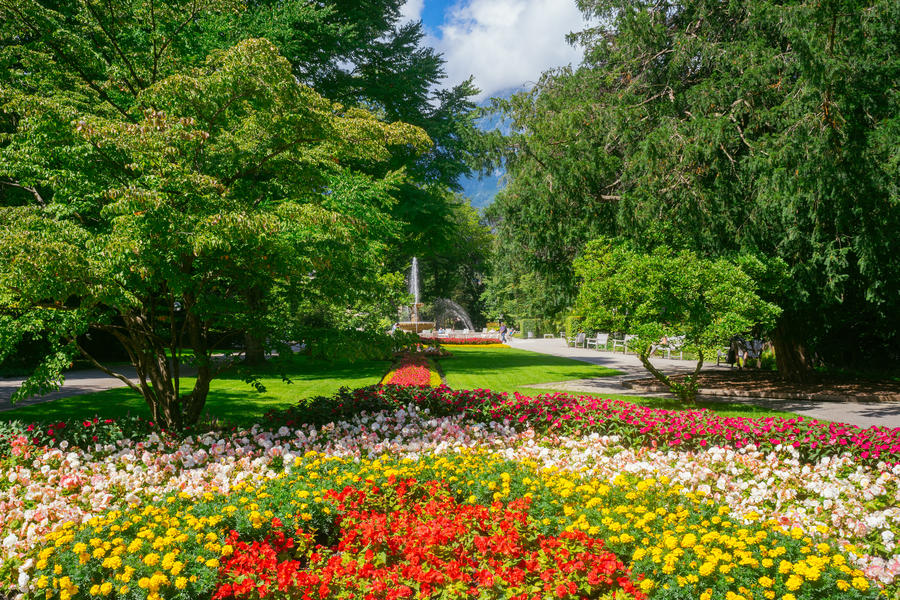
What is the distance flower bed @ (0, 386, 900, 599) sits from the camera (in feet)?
10.2

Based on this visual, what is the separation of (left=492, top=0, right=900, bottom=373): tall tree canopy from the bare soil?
986mm

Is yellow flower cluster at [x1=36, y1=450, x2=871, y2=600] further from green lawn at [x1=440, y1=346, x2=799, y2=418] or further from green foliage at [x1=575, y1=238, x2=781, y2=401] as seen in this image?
green lawn at [x1=440, y1=346, x2=799, y2=418]

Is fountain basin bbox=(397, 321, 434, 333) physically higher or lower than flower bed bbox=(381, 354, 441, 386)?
higher

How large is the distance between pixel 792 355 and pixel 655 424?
9674mm

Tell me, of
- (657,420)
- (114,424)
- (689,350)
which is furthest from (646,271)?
(114,424)

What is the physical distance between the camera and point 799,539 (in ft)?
11.1

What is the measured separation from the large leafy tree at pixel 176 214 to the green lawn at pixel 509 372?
19.7 ft

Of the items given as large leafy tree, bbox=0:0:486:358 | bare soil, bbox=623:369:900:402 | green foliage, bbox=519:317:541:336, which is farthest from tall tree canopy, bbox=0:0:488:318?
green foliage, bbox=519:317:541:336

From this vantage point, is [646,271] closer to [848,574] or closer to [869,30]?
[869,30]

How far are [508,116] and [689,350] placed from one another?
738 centimetres

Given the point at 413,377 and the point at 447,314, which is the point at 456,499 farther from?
the point at 447,314

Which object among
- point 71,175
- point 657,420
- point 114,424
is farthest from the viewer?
point 657,420

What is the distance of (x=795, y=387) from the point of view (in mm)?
12719

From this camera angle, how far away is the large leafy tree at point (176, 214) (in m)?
4.98
